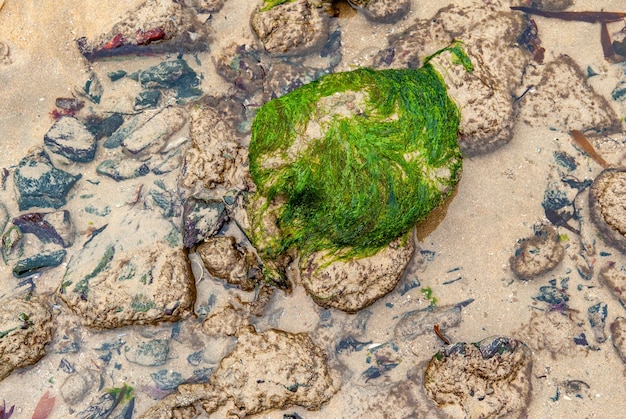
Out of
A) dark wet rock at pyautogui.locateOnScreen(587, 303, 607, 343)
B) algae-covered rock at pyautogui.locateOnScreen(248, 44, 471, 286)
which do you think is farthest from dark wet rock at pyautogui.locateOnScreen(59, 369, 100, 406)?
dark wet rock at pyautogui.locateOnScreen(587, 303, 607, 343)

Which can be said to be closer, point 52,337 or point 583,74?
point 52,337

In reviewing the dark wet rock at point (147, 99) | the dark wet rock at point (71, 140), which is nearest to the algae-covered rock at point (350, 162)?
the dark wet rock at point (147, 99)

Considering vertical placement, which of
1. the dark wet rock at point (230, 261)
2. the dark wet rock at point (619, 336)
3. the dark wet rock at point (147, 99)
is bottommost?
the dark wet rock at point (619, 336)

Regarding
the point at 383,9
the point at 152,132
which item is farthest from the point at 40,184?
the point at 383,9

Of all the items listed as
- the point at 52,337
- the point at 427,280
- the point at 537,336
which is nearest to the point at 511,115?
the point at 427,280

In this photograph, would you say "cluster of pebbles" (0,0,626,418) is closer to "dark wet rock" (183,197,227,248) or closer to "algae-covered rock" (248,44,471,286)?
"dark wet rock" (183,197,227,248)

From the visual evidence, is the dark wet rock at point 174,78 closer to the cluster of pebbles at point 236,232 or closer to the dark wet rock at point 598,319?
the cluster of pebbles at point 236,232

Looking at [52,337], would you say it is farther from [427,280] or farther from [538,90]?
[538,90]
